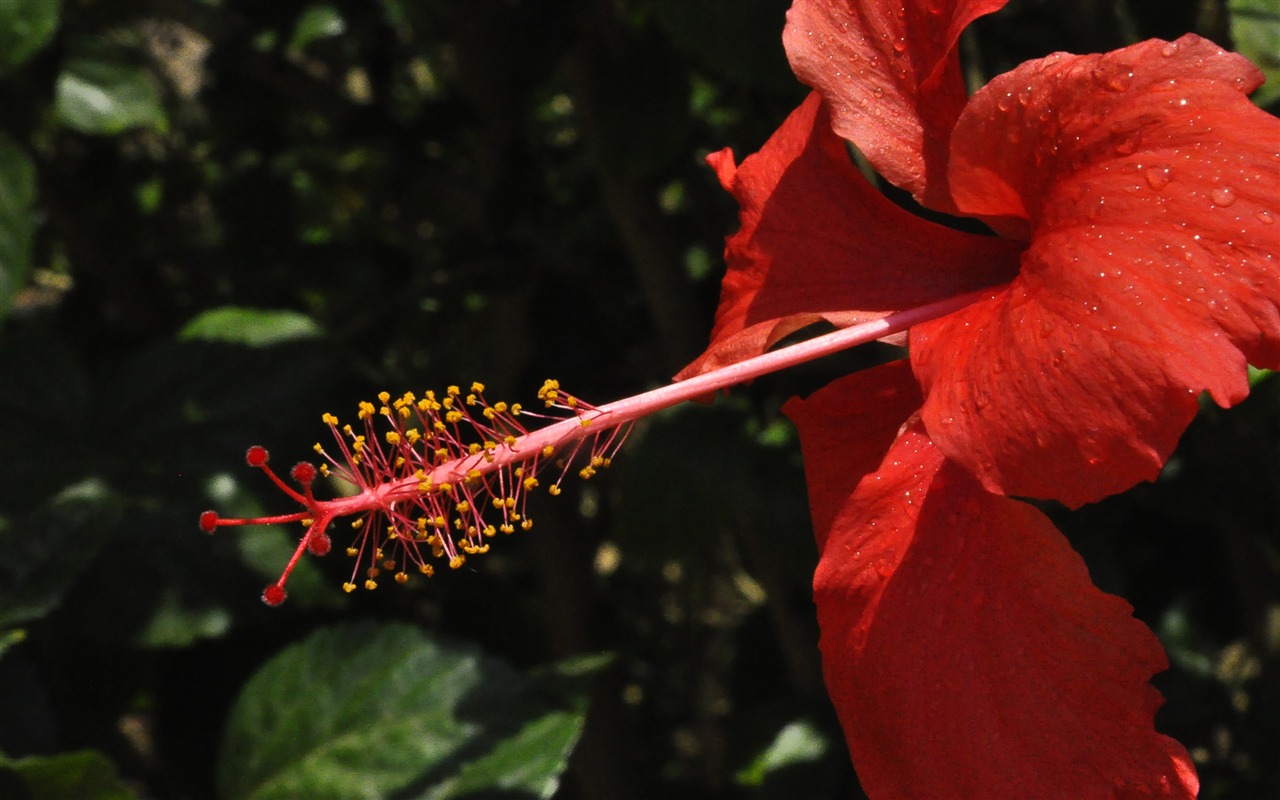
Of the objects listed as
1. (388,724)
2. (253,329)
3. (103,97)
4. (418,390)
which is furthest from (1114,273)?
(103,97)

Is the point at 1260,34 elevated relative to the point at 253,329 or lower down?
elevated

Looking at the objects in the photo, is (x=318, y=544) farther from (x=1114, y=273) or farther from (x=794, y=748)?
(x=794, y=748)

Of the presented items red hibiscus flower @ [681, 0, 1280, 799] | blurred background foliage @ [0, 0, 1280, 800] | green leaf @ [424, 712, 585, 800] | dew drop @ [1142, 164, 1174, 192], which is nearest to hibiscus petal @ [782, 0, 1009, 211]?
red hibiscus flower @ [681, 0, 1280, 799]

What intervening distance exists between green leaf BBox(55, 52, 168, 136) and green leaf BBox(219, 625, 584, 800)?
0.79m

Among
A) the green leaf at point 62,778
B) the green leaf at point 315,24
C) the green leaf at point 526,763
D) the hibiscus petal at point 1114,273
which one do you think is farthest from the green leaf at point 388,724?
the green leaf at point 315,24

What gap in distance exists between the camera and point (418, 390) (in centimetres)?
185

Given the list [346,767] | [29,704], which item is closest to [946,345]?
[346,767]

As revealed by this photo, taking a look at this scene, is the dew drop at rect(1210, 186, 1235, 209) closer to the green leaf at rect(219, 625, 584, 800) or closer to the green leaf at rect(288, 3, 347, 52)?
the green leaf at rect(219, 625, 584, 800)

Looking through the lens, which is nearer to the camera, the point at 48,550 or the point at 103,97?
the point at 48,550

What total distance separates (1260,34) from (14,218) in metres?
1.31

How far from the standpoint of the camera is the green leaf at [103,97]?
67.0 inches

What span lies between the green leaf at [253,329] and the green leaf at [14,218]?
223 millimetres

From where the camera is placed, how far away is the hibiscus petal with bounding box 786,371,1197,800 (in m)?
0.80

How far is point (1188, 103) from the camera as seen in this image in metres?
0.77
